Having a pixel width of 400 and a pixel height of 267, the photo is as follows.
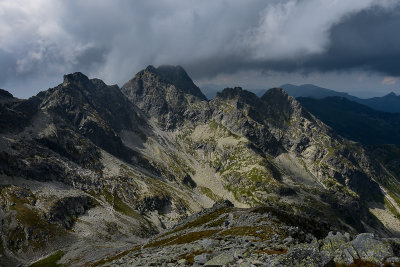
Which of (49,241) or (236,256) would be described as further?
(49,241)

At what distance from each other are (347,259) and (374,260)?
1.98m

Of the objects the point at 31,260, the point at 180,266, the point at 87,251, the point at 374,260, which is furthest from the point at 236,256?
the point at 31,260

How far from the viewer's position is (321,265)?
61.0ft

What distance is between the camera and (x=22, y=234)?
181250 millimetres

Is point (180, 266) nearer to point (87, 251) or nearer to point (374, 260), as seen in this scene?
point (374, 260)

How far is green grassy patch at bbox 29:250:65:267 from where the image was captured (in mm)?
150200

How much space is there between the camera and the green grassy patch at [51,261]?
150 meters

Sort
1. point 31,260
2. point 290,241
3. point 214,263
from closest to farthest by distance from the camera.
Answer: point 214,263
point 290,241
point 31,260

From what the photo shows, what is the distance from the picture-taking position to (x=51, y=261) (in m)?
155

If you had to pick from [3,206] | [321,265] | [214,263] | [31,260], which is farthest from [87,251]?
[321,265]

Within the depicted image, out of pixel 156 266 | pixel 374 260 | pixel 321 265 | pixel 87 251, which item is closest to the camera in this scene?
pixel 321 265

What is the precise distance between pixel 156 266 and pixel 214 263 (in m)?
11.5

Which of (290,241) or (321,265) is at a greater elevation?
(321,265)

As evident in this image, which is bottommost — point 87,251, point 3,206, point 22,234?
point 87,251
